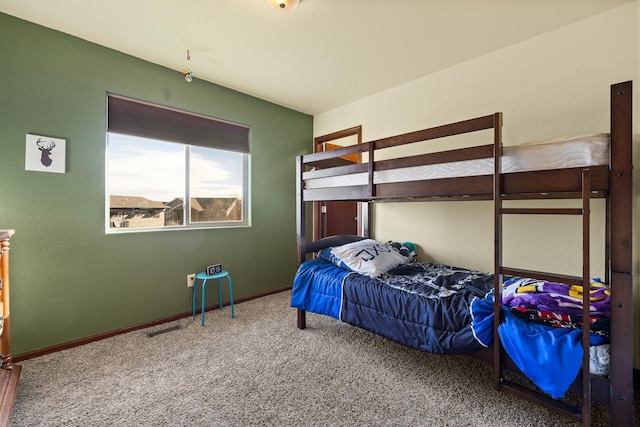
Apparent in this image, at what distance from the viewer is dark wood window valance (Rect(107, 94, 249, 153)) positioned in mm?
2500

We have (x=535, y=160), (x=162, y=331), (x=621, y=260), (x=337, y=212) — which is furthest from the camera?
(x=337, y=212)

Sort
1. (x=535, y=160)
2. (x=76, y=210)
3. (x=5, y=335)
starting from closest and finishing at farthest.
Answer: (x=535, y=160) < (x=5, y=335) < (x=76, y=210)

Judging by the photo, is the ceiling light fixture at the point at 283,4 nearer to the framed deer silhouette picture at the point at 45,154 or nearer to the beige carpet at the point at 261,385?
the framed deer silhouette picture at the point at 45,154

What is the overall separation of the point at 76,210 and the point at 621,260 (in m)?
3.51

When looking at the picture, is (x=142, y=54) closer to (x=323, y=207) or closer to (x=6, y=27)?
(x=6, y=27)

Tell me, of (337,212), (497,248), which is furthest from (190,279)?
(497,248)

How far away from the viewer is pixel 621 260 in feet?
3.93

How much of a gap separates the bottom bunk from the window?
54.6 inches

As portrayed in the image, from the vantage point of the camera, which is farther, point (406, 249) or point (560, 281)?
point (406, 249)

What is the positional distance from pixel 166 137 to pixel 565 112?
349cm

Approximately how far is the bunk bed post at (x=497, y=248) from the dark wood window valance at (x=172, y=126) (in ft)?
8.81

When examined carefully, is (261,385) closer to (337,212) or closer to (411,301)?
(411,301)

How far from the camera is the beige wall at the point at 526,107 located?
194cm

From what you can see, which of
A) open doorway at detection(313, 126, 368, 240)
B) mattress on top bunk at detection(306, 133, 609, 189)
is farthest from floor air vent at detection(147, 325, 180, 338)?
mattress on top bunk at detection(306, 133, 609, 189)
